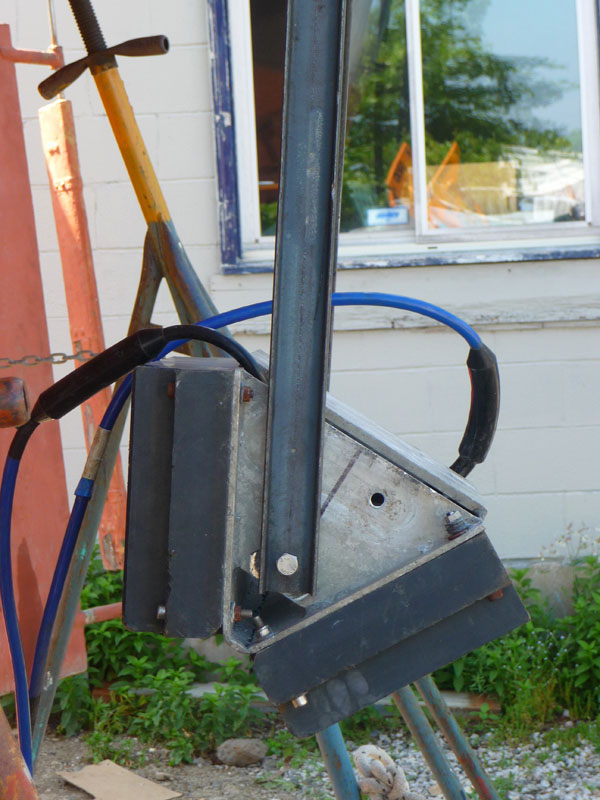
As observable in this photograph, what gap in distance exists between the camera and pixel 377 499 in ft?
3.33

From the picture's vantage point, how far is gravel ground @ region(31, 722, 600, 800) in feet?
8.68

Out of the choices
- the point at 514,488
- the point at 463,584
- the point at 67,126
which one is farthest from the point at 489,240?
the point at 463,584

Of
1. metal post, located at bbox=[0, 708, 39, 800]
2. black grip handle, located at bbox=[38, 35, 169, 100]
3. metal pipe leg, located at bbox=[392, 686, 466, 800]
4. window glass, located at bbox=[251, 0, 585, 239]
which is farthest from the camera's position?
window glass, located at bbox=[251, 0, 585, 239]

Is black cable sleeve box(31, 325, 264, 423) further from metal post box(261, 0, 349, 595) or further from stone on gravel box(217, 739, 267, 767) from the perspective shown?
stone on gravel box(217, 739, 267, 767)

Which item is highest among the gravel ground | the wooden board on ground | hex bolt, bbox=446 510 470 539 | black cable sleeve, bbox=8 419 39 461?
black cable sleeve, bbox=8 419 39 461

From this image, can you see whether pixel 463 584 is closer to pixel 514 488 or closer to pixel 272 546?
pixel 272 546

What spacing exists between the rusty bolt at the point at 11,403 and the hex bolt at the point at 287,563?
321 mm

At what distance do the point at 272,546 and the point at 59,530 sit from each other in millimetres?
1087

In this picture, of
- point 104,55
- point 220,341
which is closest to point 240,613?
point 220,341

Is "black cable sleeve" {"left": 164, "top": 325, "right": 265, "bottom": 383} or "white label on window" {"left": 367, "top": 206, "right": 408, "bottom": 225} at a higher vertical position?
"white label on window" {"left": 367, "top": 206, "right": 408, "bottom": 225}

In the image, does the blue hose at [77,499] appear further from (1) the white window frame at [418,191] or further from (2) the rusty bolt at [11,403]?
(1) the white window frame at [418,191]

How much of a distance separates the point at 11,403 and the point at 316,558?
1.20 feet

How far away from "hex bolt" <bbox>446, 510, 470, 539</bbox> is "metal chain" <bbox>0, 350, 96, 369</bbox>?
2.52 ft

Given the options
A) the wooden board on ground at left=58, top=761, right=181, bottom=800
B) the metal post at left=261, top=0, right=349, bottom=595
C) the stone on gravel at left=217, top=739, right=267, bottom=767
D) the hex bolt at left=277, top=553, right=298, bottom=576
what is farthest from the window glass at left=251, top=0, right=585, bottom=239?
the hex bolt at left=277, top=553, right=298, bottom=576
